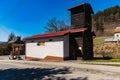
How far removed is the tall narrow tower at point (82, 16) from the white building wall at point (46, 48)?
3340 mm

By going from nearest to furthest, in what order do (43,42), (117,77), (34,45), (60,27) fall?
1. (117,77)
2. (43,42)
3. (34,45)
4. (60,27)

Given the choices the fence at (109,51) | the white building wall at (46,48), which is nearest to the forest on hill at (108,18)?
the fence at (109,51)

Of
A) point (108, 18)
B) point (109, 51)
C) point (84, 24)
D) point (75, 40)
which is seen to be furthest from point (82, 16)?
point (108, 18)

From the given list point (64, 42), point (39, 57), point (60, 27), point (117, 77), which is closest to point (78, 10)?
point (64, 42)

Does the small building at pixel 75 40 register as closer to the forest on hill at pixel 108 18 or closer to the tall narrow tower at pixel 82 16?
the tall narrow tower at pixel 82 16

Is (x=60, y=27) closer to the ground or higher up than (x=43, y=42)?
higher up

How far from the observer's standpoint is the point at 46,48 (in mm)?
32875

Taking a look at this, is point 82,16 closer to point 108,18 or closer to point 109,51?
point 109,51

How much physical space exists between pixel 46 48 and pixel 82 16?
6987 mm

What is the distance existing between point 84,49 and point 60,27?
45.4 m

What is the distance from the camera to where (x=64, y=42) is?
1153 inches

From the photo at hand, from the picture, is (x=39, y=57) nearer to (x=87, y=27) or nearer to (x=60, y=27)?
(x=87, y=27)

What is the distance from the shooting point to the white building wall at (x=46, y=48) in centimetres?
2990

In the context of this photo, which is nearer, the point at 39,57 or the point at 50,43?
the point at 50,43
